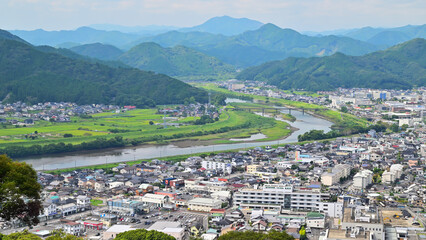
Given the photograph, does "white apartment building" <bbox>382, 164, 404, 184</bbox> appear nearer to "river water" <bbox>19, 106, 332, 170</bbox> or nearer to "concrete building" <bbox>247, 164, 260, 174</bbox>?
"concrete building" <bbox>247, 164, 260, 174</bbox>

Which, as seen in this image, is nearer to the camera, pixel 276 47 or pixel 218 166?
pixel 218 166

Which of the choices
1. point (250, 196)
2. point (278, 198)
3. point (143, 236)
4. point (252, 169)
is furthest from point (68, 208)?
point (252, 169)

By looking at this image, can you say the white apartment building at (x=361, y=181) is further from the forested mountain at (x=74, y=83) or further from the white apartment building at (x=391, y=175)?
the forested mountain at (x=74, y=83)

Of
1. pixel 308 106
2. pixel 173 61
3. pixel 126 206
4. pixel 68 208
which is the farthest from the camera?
pixel 173 61

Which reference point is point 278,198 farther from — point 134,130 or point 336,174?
point 134,130

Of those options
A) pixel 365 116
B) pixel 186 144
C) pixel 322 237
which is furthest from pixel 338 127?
pixel 322 237

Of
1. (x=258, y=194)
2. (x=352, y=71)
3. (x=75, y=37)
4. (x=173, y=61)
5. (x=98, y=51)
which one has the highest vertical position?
(x=75, y=37)

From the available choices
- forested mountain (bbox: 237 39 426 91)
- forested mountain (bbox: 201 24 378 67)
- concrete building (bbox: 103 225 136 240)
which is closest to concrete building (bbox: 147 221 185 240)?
concrete building (bbox: 103 225 136 240)

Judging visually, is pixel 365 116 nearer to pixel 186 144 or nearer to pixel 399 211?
pixel 186 144
